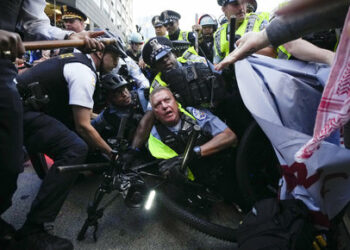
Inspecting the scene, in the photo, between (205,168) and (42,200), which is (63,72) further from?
(205,168)

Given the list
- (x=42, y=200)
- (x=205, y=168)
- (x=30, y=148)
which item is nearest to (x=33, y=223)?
(x=42, y=200)

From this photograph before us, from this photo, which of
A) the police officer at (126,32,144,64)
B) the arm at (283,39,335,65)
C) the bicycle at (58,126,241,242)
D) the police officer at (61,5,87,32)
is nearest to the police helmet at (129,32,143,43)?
the police officer at (126,32,144,64)

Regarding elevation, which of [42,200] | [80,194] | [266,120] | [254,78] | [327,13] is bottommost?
[80,194]

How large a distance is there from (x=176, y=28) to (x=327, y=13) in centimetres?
407

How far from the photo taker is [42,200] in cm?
156

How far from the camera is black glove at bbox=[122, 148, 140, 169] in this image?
6.06 ft

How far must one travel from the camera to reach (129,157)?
1.94 metres

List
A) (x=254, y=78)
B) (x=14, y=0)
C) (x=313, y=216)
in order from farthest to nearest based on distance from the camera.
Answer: (x=254, y=78) < (x=14, y=0) < (x=313, y=216)

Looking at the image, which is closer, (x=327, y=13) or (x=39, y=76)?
(x=327, y=13)

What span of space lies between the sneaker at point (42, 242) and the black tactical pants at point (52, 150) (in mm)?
115

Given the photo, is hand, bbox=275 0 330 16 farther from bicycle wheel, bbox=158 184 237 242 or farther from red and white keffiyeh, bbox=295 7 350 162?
bicycle wheel, bbox=158 184 237 242

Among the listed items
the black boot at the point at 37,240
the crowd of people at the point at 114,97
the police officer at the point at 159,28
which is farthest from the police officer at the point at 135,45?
the black boot at the point at 37,240

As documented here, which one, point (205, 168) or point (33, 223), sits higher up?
point (205, 168)

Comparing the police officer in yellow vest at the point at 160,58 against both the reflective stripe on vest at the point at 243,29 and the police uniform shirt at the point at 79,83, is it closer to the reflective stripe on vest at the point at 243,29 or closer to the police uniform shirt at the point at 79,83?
the reflective stripe on vest at the point at 243,29
